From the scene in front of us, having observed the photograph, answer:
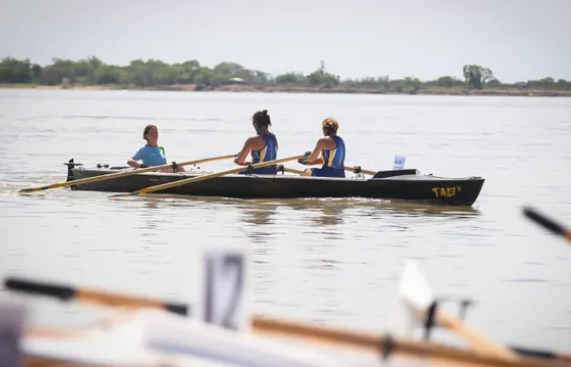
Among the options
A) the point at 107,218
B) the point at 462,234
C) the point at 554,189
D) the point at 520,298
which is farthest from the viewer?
the point at 554,189

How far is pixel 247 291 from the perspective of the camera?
409 cm

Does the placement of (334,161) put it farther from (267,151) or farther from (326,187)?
(267,151)

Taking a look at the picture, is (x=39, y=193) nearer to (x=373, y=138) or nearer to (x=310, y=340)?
(x=310, y=340)

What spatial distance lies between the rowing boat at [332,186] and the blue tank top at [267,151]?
0.31 meters

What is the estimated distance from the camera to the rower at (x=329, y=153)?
1703 centimetres

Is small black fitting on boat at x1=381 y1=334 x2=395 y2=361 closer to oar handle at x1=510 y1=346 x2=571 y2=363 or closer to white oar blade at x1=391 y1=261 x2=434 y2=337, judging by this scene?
white oar blade at x1=391 y1=261 x2=434 y2=337

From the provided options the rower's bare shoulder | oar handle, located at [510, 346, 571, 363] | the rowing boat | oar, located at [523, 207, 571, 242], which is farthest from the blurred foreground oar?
the rowing boat

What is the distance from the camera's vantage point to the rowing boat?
17.3 metres

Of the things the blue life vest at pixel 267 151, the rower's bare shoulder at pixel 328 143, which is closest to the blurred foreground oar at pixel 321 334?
the rower's bare shoulder at pixel 328 143

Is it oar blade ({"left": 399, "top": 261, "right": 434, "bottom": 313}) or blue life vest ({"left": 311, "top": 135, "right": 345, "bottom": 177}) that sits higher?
oar blade ({"left": 399, "top": 261, "right": 434, "bottom": 313})

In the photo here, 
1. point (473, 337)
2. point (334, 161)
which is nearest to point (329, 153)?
point (334, 161)

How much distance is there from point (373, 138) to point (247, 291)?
157ft

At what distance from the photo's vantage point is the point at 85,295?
445 cm

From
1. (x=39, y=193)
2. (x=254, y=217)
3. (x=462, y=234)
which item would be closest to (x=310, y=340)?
(x=462, y=234)
